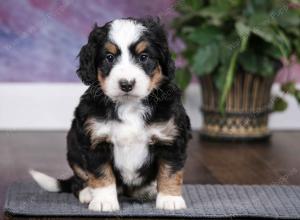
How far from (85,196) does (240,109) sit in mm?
1981

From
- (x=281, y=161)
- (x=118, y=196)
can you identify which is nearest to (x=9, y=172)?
(x=118, y=196)

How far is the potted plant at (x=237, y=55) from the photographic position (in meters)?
A: 4.40

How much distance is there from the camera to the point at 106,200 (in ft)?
8.92

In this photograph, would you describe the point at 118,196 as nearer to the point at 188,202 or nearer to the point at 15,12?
the point at 188,202

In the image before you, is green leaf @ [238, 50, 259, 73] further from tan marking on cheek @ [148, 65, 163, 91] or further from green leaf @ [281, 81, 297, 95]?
tan marking on cheek @ [148, 65, 163, 91]

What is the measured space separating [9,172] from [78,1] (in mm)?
1666

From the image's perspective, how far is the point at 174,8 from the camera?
15.6ft

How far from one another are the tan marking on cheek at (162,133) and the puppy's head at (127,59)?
12 cm

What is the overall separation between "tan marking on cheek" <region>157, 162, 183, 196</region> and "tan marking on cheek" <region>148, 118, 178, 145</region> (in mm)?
92

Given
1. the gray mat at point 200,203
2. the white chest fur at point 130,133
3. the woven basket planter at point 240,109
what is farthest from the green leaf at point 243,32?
the white chest fur at point 130,133

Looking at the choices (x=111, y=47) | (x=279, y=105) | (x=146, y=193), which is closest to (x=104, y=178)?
(x=146, y=193)

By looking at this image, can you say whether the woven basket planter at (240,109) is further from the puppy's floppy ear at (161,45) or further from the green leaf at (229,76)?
the puppy's floppy ear at (161,45)

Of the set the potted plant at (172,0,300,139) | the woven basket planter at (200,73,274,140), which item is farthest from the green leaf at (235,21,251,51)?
the woven basket planter at (200,73,274,140)

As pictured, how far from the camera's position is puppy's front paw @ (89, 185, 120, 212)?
2.71m
